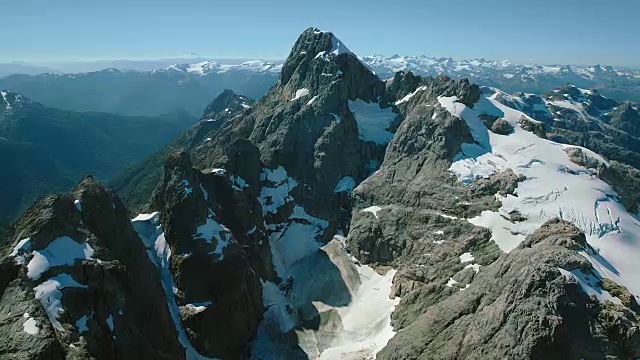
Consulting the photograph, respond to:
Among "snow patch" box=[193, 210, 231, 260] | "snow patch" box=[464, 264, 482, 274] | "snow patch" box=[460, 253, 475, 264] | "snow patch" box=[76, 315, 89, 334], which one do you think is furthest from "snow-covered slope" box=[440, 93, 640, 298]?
"snow patch" box=[76, 315, 89, 334]

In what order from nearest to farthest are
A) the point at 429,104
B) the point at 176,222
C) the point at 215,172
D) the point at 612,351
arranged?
the point at 612,351, the point at 176,222, the point at 215,172, the point at 429,104

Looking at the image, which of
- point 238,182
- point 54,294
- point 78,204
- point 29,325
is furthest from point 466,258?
point 29,325

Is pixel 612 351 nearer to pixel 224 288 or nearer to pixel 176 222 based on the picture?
pixel 224 288

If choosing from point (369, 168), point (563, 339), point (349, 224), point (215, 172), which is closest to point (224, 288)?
point (215, 172)

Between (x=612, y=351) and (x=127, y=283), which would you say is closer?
(x=612, y=351)

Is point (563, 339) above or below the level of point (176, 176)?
below

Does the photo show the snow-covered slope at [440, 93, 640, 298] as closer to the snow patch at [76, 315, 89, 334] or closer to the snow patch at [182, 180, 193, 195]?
the snow patch at [182, 180, 193, 195]

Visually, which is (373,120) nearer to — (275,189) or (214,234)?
(275,189)
